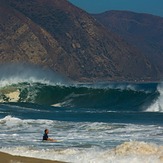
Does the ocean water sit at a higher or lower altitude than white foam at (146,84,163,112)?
lower

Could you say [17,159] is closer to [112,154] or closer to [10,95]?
[112,154]

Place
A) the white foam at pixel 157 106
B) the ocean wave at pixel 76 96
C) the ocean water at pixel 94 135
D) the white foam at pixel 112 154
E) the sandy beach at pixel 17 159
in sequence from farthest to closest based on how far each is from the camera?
the ocean wave at pixel 76 96 → the white foam at pixel 157 106 → the ocean water at pixel 94 135 → the white foam at pixel 112 154 → the sandy beach at pixel 17 159

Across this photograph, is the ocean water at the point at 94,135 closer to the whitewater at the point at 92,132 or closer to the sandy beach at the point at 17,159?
the whitewater at the point at 92,132

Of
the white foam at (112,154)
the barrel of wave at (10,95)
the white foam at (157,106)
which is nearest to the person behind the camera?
the white foam at (112,154)

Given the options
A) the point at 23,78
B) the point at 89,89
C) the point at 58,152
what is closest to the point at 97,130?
the point at 58,152

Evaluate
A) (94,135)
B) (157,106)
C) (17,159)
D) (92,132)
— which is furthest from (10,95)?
(17,159)

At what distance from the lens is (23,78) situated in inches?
2803

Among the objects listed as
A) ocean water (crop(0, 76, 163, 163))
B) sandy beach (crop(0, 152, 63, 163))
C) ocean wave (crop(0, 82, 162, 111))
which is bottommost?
sandy beach (crop(0, 152, 63, 163))

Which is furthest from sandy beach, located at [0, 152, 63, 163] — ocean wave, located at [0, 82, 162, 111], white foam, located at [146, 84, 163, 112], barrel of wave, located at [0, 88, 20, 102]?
barrel of wave, located at [0, 88, 20, 102]

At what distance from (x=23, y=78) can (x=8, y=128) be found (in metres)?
40.5

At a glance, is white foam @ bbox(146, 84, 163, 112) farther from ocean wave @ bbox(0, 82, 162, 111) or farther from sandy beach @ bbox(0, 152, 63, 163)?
sandy beach @ bbox(0, 152, 63, 163)

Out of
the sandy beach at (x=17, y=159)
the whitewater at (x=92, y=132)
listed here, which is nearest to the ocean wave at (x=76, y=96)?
the whitewater at (x=92, y=132)

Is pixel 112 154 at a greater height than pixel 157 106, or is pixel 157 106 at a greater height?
pixel 157 106

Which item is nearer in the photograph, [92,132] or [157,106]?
[92,132]
